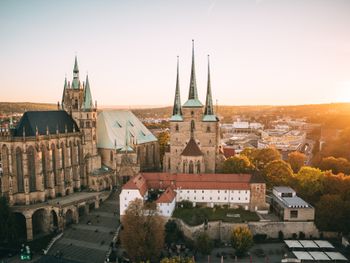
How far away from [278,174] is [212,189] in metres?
16.3

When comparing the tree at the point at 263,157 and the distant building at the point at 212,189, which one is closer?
the distant building at the point at 212,189

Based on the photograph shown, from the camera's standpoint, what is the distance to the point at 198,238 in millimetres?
48312

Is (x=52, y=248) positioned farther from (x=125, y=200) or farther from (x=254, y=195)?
(x=254, y=195)

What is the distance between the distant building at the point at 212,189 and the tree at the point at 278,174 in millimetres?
9689

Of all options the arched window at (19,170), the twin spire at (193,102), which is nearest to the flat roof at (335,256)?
the twin spire at (193,102)

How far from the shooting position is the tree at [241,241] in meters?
46.8

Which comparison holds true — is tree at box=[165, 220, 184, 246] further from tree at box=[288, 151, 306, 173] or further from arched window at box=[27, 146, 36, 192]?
tree at box=[288, 151, 306, 173]

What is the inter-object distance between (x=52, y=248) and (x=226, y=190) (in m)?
29.5

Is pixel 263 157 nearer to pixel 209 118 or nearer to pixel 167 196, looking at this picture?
pixel 209 118

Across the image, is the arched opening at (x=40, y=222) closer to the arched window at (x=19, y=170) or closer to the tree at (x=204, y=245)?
the arched window at (x=19, y=170)

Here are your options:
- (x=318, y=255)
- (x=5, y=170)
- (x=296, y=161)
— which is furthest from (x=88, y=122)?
(x=296, y=161)

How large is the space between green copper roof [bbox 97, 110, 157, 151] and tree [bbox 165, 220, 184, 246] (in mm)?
23232

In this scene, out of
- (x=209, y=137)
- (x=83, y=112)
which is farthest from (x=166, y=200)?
(x=83, y=112)

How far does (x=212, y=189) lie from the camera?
193 ft
